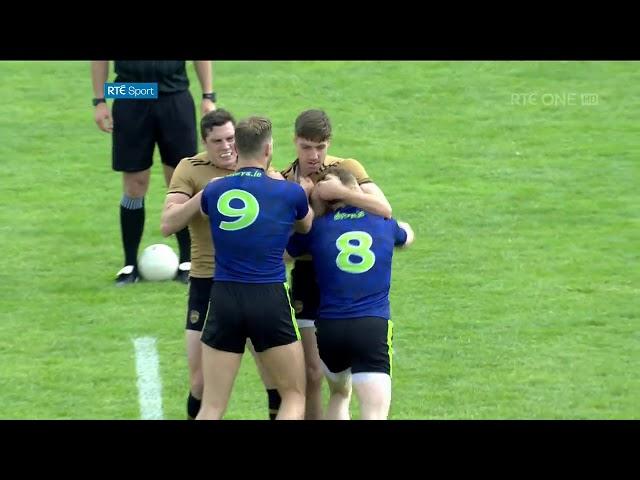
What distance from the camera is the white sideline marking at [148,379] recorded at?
11.1 metres

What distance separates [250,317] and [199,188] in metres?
1.25

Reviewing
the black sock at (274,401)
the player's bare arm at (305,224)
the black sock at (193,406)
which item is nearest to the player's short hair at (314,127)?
the player's bare arm at (305,224)

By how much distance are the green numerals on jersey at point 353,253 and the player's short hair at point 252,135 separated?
2.69 ft

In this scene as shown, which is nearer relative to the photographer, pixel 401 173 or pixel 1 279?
pixel 1 279

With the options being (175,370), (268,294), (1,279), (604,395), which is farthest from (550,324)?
(1,279)

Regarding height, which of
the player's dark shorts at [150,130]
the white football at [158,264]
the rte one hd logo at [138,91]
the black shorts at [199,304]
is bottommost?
the black shorts at [199,304]

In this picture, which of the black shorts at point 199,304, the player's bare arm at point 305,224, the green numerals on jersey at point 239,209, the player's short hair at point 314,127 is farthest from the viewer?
the black shorts at point 199,304

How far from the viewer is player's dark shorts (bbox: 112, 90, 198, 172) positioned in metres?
13.9

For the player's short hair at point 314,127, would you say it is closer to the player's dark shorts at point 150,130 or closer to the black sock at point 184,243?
the player's dark shorts at point 150,130

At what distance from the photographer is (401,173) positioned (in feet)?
57.4

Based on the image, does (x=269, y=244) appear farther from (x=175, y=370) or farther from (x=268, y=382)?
(x=175, y=370)

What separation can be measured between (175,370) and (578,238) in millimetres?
5270

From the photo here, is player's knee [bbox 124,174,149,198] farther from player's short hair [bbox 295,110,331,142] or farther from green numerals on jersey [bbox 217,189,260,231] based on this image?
green numerals on jersey [bbox 217,189,260,231]

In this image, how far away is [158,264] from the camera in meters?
14.1
